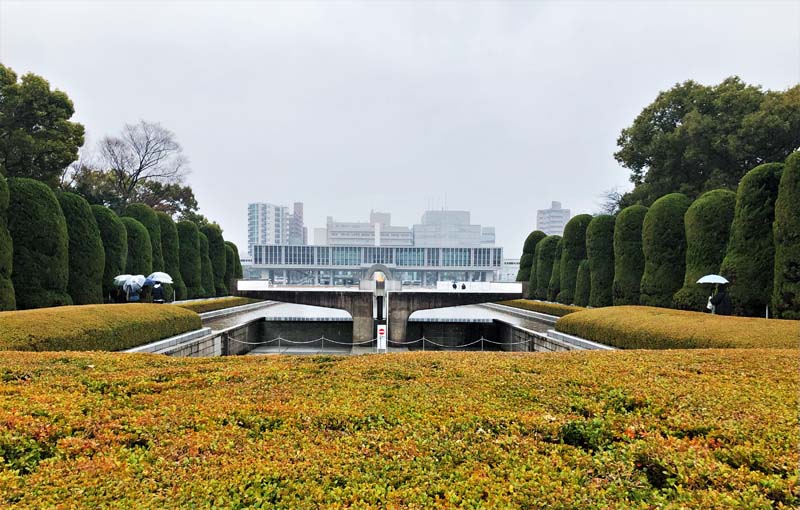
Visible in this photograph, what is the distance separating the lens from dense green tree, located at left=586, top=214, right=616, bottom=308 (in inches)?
776

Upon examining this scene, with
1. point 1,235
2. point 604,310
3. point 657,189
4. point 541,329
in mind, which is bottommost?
point 541,329

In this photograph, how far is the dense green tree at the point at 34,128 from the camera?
2150cm

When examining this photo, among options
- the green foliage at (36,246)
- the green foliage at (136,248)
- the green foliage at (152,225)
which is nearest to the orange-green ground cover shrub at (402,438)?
the green foliage at (36,246)

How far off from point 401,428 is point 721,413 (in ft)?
9.06

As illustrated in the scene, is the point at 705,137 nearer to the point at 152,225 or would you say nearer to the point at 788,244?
the point at 788,244

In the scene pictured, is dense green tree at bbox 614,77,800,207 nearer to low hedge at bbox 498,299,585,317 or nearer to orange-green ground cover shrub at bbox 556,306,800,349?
low hedge at bbox 498,299,585,317

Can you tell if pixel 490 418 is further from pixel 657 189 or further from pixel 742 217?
pixel 657 189

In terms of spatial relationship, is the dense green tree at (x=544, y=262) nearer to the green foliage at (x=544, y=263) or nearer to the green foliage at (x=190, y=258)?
the green foliage at (x=544, y=263)

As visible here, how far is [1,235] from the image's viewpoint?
1280cm

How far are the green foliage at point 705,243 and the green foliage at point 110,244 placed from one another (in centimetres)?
2347

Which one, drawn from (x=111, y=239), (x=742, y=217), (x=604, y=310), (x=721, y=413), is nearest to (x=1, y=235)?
(x=111, y=239)

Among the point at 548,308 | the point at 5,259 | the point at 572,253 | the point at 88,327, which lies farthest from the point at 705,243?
the point at 5,259

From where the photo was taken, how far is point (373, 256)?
302 feet

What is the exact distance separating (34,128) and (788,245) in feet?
113
